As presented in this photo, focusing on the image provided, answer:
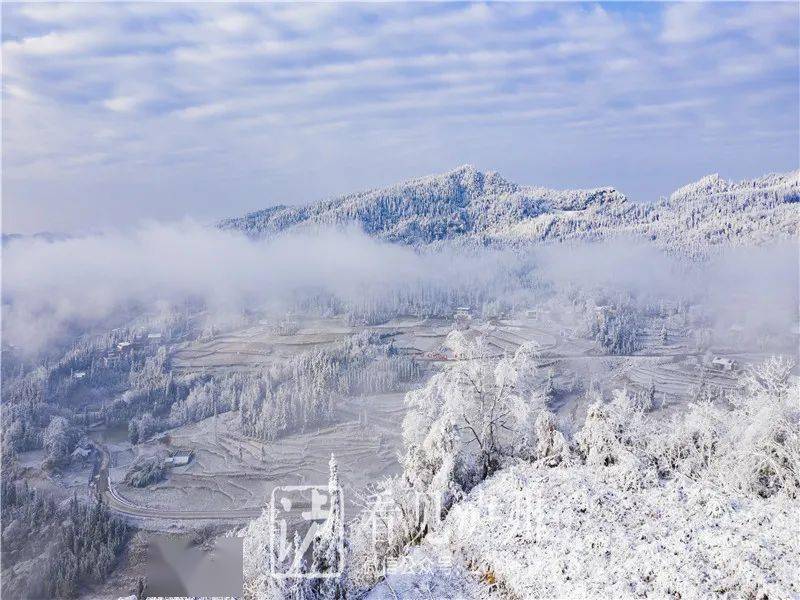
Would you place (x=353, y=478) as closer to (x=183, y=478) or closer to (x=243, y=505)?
(x=243, y=505)

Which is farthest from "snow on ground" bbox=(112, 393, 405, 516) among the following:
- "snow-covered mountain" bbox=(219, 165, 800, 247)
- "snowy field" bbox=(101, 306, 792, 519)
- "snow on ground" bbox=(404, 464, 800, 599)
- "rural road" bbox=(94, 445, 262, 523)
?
"snow-covered mountain" bbox=(219, 165, 800, 247)

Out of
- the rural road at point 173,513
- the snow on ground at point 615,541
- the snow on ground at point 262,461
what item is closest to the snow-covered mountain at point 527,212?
the snow on ground at point 262,461

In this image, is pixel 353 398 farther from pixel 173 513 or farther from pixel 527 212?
pixel 527 212

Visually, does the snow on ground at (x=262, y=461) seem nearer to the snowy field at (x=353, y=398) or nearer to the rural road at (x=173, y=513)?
the snowy field at (x=353, y=398)

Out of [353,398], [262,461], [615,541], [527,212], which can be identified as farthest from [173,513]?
[527,212]

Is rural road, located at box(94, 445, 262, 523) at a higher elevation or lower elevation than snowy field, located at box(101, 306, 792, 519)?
lower

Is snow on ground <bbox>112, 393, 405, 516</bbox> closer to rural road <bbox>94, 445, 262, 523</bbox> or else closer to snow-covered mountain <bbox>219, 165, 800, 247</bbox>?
rural road <bbox>94, 445, 262, 523</bbox>

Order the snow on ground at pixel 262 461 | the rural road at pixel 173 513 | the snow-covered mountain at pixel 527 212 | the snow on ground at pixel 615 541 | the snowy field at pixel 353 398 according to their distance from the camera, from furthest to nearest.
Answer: the snow-covered mountain at pixel 527 212 < the snowy field at pixel 353 398 < the snow on ground at pixel 262 461 < the rural road at pixel 173 513 < the snow on ground at pixel 615 541
